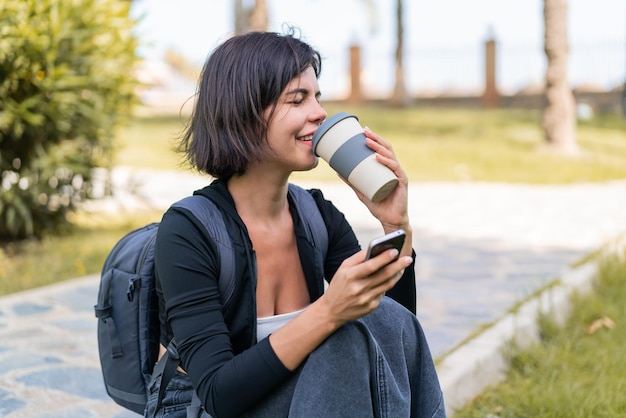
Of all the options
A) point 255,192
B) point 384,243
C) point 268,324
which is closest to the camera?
point 384,243

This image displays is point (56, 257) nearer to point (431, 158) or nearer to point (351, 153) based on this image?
point (351, 153)

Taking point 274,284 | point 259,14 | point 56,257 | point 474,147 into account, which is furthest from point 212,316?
point 474,147

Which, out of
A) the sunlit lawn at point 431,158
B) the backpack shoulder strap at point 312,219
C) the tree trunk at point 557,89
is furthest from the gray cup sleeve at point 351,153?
the tree trunk at point 557,89

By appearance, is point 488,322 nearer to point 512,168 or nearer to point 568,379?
point 568,379

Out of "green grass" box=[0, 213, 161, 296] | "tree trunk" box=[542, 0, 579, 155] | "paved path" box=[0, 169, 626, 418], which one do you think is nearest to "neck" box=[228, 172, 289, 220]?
"paved path" box=[0, 169, 626, 418]

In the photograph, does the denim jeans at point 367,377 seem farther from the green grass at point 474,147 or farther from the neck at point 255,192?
the green grass at point 474,147

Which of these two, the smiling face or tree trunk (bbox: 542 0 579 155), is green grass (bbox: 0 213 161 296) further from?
tree trunk (bbox: 542 0 579 155)

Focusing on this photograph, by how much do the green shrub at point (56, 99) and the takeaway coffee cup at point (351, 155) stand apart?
4.49 meters

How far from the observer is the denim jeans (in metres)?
1.94

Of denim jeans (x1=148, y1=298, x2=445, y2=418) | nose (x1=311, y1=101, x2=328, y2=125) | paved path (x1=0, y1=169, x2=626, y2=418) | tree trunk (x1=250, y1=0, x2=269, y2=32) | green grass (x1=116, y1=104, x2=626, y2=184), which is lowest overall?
green grass (x1=116, y1=104, x2=626, y2=184)

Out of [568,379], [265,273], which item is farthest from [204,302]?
[568,379]

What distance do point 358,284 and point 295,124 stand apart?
53 cm

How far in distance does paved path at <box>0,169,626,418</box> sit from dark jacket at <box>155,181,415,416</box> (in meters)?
1.32

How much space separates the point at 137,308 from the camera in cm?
232
